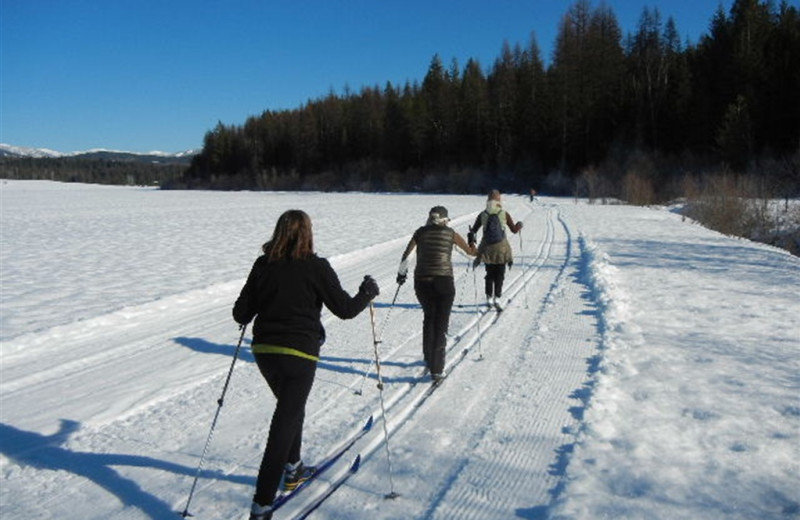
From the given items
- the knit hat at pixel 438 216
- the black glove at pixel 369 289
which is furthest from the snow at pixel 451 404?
the knit hat at pixel 438 216

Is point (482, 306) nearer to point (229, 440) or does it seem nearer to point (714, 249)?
point (229, 440)

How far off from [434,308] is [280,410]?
2989 millimetres

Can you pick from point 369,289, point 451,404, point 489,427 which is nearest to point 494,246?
point 451,404

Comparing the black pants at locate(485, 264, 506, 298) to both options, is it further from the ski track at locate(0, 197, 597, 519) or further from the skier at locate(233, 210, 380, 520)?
the skier at locate(233, 210, 380, 520)

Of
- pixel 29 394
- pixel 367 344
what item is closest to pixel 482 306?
pixel 367 344

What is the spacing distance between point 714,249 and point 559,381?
42.2 feet

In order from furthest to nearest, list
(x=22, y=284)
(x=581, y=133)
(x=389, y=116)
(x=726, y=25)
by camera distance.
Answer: (x=389, y=116) → (x=581, y=133) → (x=726, y=25) → (x=22, y=284)

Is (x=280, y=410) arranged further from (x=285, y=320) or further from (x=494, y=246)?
(x=494, y=246)

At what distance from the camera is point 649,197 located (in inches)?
1560

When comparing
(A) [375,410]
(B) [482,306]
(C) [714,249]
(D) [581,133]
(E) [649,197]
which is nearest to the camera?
(A) [375,410]

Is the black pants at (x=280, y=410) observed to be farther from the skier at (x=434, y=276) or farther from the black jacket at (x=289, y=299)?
the skier at (x=434, y=276)

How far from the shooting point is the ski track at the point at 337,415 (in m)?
3.84

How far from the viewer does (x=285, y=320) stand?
3.36 metres

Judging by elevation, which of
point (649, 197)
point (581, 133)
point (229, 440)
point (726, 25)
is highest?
point (726, 25)
